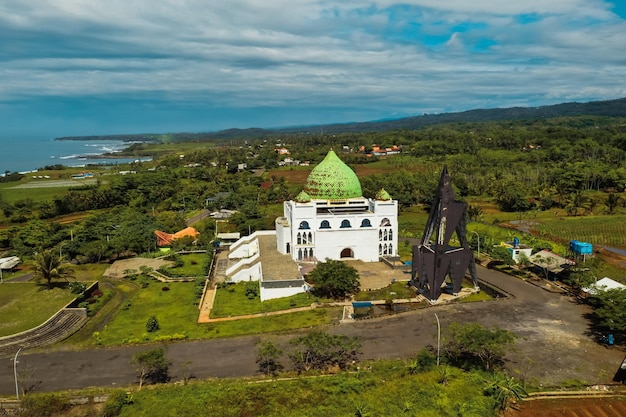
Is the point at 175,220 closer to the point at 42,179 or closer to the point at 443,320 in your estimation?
the point at 443,320

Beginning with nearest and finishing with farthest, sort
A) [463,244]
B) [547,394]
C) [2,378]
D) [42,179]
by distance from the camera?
1. [547,394]
2. [2,378]
3. [463,244]
4. [42,179]

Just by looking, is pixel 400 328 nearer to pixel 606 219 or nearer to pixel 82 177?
pixel 606 219

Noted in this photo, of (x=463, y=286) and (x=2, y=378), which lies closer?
(x=2, y=378)

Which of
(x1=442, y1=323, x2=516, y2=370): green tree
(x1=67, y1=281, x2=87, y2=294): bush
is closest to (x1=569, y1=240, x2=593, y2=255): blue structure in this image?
(x1=442, y1=323, x2=516, y2=370): green tree

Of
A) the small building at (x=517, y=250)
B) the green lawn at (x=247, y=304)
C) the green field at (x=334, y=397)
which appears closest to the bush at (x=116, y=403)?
the green field at (x=334, y=397)

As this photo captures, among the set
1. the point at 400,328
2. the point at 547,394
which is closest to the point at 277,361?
the point at 400,328

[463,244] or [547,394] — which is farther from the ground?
[463,244]

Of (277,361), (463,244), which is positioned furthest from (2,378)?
(463,244)

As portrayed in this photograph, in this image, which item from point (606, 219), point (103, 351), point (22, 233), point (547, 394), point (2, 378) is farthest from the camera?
point (606, 219)
